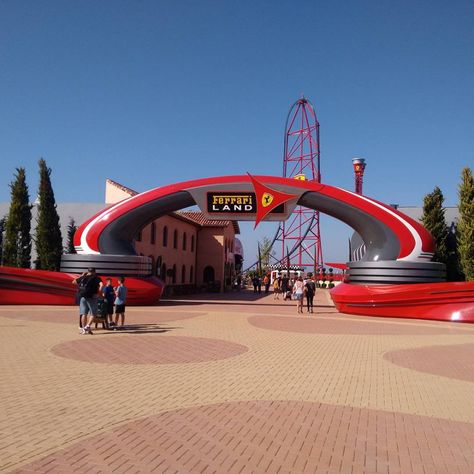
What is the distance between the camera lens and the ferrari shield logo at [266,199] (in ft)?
68.9

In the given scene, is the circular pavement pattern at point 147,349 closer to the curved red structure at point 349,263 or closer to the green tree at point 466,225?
the curved red structure at point 349,263

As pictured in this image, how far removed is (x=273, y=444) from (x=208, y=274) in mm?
37719

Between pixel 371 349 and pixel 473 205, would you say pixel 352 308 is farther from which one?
pixel 473 205

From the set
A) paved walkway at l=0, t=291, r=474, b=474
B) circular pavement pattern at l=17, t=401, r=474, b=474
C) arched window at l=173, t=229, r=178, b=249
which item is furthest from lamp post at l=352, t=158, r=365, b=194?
circular pavement pattern at l=17, t=401, r=474, b=474

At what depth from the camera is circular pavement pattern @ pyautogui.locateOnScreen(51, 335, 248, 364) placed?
9.12 metres

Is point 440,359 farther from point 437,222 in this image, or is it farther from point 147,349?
point 437,222

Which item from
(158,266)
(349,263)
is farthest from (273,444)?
(158,266)

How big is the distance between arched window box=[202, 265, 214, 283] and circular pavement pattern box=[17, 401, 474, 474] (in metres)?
36.3

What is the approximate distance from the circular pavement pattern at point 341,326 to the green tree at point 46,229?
15.5 metres

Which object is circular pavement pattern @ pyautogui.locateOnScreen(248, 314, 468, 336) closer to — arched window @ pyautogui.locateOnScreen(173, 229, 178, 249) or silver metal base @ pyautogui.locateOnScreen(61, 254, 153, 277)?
silver metal base @ pyautogui.locateOnScreen(61, 254, 153, 277)

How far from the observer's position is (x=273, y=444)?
490 cm

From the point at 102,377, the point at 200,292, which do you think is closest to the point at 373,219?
the point at 102,377

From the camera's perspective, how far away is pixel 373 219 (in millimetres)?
19547

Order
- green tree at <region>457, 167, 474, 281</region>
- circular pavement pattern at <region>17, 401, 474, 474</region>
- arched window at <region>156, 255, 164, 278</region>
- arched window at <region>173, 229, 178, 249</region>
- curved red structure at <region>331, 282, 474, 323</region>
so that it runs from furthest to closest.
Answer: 1. arched window at <region>173, 229, 178, 249</region>
2. arched window at <region>156, 255, 164, 278</region>
3. green tree at <region>457, 167, 474, 281</region>
4. curved red structure at <region>331, 282, 474, 323</region>
5. circular pavement pattern at <region>17, 401, 474, 474</region>
